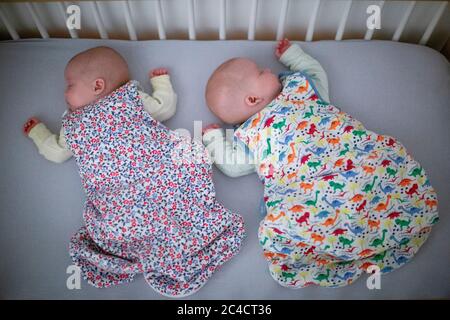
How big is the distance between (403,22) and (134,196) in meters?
1.01

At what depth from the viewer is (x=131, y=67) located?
1.44 m

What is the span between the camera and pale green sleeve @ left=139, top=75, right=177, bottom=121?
1324 millimetres

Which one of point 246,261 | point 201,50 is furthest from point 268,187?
point 201,50

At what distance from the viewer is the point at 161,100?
134 centimetres

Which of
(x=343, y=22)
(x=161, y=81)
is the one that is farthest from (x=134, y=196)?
(x=343, y=22)

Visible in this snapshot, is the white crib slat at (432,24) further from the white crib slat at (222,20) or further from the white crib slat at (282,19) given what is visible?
the white crib slat at (222,20)

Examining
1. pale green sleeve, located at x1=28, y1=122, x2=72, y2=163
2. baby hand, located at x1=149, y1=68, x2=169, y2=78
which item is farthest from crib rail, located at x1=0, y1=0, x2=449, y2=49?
pale green sleeve, located at x1=28, y1=122, x2=72, y2=163

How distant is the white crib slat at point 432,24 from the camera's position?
1.34 metres

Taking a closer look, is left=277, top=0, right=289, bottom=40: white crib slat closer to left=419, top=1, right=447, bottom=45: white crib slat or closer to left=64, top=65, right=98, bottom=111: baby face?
left=419, top=1, right=447, bottom=45: white crib slat

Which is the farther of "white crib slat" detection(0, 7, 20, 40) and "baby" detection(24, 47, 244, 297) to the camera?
"white crib slat" detection(0, 7, 20, 40)

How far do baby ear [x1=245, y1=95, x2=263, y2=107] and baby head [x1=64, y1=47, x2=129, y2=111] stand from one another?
0.40 metres

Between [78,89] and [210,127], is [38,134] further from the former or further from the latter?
[210,127]

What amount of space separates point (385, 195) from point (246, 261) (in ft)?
1.38

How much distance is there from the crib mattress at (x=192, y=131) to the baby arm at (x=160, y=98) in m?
0.04
